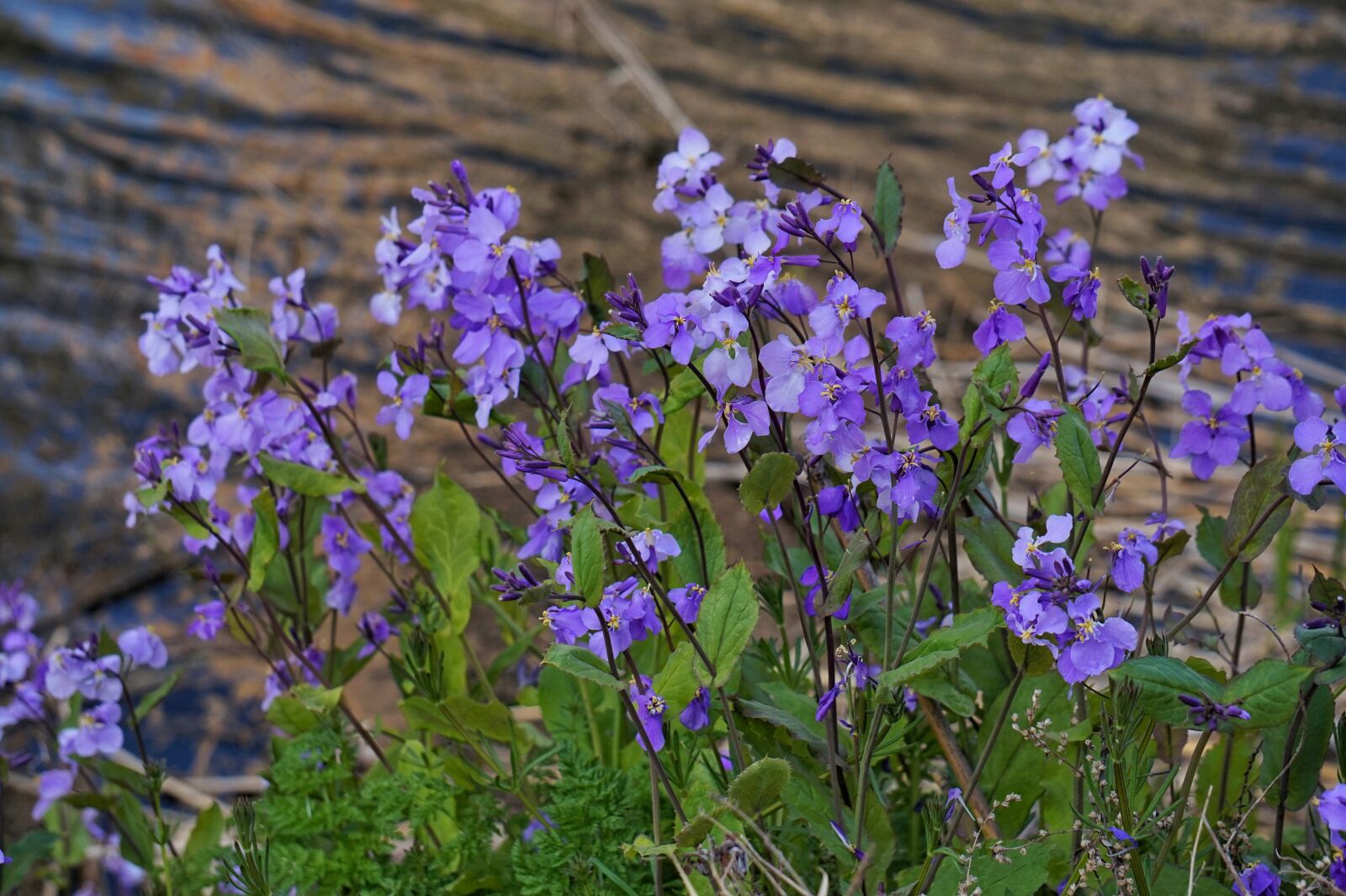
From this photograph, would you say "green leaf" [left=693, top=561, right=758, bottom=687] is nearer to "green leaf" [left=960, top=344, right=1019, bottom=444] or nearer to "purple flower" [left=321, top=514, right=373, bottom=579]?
"green leaf" [left=960, top=344, right=1019, bottom=444]

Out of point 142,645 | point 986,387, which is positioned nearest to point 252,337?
point 142,645

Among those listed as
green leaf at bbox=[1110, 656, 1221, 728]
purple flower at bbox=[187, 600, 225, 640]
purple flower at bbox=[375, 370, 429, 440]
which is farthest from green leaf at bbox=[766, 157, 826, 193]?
purple flower at bbox=[187, 600, 225, 640]

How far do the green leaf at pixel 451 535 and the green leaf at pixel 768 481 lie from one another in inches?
22.1

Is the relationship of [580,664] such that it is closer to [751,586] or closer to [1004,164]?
[751,586]

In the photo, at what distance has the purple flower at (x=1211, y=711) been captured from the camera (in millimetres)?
1299

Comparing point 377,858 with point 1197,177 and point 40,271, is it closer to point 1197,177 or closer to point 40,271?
point 40,271

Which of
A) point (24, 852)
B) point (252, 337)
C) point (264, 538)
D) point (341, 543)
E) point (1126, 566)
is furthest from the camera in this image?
point (24, 852)

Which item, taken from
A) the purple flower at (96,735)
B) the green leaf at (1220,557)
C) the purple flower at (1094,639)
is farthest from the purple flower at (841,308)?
the purple flower at (96,735)

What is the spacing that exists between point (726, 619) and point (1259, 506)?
56cm

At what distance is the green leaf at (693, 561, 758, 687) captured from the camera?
1.35m

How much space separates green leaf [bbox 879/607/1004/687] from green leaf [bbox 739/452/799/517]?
0.67 ft

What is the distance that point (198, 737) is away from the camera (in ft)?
9.40

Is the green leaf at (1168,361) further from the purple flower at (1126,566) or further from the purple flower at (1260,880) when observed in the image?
the purple flower at (1260,880)

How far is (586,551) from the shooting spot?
1.31 m
